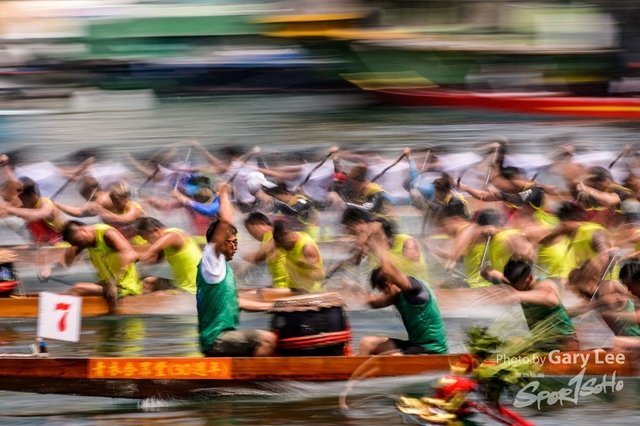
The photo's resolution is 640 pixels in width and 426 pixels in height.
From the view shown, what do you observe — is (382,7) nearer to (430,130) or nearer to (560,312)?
(430,130)

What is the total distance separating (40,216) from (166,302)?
85.6 inches

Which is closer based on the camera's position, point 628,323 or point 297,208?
point 628,323

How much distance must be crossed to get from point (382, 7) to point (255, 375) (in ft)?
66.9

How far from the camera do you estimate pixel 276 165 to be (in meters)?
14.9

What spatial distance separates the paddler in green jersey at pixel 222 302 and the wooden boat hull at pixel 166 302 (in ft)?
8.73

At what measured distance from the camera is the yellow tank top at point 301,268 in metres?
10.0

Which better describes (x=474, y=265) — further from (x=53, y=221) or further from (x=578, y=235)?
(x=53, y=221)

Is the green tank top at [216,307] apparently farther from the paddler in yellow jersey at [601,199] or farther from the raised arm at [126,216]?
the paddler in yellow jersey at [601,199]

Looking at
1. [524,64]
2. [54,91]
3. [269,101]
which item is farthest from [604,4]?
[54,91]

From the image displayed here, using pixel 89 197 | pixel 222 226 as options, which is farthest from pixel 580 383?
pixel 89 197

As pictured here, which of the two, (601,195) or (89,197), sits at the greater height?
(601,195)

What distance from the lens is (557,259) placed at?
33.1ft

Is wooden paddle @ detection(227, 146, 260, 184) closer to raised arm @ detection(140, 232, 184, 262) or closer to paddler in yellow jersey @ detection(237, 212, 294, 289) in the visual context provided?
paddler in yellow jersey @ detection(237, 212, 294, 289)

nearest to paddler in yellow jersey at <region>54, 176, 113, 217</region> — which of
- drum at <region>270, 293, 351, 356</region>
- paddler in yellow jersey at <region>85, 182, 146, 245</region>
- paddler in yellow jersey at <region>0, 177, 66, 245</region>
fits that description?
paddler in yellow jersey at <region>85, 182, 146, 245</region>
